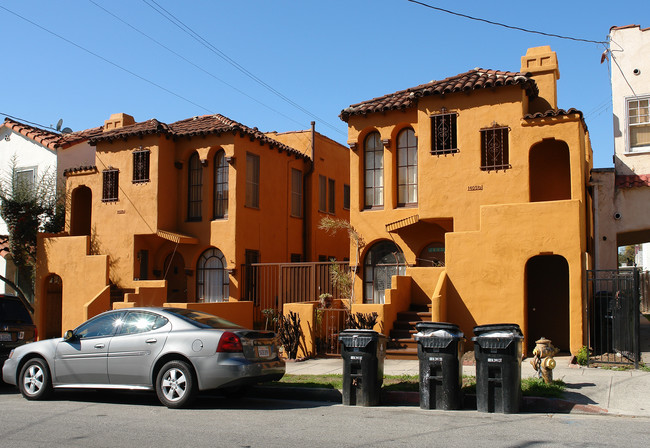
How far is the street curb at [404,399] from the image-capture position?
9.07 m

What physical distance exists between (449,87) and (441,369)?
9.28 meters

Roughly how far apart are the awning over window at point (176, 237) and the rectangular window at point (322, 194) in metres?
5.81

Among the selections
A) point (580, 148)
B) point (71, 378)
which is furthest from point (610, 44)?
point (71, 378)

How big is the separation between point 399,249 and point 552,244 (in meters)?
5.19

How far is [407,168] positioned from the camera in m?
18.5

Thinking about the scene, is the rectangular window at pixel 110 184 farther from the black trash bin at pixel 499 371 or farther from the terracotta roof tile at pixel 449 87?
the black trash bin at pixel 499 371

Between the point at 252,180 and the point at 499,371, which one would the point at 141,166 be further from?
the point at 499,371

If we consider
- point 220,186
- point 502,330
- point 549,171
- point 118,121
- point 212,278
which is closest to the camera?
point 502,330

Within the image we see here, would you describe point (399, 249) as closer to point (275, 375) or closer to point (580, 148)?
point (580, 148)

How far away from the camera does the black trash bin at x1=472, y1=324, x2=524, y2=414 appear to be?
8984mm

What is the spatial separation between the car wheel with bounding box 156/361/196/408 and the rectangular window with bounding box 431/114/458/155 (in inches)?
386

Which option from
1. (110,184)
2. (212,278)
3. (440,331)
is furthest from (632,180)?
(110,184)

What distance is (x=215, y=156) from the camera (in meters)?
21.1

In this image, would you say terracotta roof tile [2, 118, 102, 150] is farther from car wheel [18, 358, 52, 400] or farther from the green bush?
the green bush
